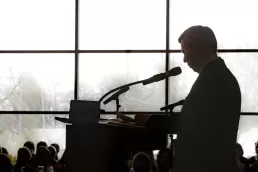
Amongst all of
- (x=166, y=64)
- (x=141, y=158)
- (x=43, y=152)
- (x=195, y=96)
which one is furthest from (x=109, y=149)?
(x=166, y=64)

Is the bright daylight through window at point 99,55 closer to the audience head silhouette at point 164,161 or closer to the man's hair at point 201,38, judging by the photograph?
the audience head silhouette at point 164,161

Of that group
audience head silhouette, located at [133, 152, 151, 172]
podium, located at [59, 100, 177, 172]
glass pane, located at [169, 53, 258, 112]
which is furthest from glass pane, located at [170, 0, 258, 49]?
podium, located at [59, 100, 177, 172]

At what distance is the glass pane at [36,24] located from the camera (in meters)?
4.75

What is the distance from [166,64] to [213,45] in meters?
2.55

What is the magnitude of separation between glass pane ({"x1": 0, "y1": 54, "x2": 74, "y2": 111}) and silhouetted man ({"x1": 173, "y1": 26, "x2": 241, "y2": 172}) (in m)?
2.85

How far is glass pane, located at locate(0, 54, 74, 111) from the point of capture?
15.5 ft

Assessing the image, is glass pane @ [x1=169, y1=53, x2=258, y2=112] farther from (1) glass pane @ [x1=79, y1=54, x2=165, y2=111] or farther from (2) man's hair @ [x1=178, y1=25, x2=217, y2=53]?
(2) man's hair @ [x1=178, y1=25, x2=217, y2=53]

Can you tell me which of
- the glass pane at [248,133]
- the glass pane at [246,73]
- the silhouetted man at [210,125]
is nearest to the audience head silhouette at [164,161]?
the glass pane at [248,133]

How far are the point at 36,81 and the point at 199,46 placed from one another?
304 cm

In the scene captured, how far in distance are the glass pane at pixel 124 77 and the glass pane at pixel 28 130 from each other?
0.46 meters

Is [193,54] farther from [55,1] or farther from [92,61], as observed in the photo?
[55,1]

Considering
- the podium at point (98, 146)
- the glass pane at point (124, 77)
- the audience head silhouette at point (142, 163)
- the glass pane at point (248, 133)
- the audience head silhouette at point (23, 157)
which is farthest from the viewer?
the glass pane at point (124, 77)

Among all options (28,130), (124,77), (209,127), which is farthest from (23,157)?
(209,127)

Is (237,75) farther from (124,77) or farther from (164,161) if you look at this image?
(164,161)
